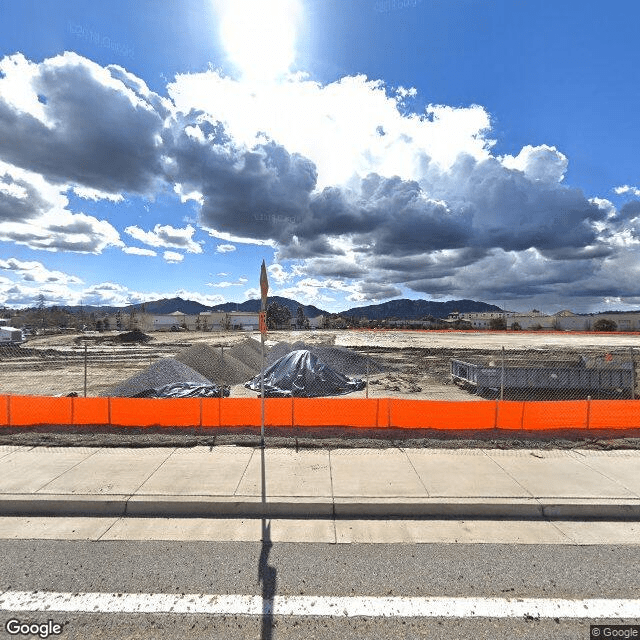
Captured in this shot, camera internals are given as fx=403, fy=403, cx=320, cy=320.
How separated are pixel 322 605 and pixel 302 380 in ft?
42.5

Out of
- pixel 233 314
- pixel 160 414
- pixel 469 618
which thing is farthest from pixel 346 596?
pixel 233 314

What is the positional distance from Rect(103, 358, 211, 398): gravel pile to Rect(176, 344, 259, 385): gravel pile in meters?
1.91

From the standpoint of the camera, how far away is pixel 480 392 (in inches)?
675

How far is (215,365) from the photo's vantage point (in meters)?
18.6

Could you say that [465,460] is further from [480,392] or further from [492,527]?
[480,392]

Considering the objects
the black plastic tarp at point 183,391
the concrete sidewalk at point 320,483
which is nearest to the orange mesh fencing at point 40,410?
the concrete sidewalk at point 320,483

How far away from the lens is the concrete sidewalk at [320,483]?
521 cm

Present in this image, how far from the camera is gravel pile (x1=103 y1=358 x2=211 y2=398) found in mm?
13500

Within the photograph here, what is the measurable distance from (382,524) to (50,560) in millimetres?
3635

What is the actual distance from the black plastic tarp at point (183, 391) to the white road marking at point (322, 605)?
32.5 feet

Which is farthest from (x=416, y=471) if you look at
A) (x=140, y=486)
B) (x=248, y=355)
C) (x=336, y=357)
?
(x=248, y=355)

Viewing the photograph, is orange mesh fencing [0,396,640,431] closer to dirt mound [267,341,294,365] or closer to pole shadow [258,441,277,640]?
pole shadow [258,441,277,640]

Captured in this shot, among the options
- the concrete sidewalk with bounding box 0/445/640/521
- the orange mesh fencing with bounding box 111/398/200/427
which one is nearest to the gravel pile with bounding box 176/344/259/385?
the orange mesh fencing with bounding box 111/398/200/427

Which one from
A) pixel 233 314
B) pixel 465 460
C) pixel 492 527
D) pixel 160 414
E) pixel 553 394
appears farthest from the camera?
pixel 233 314
